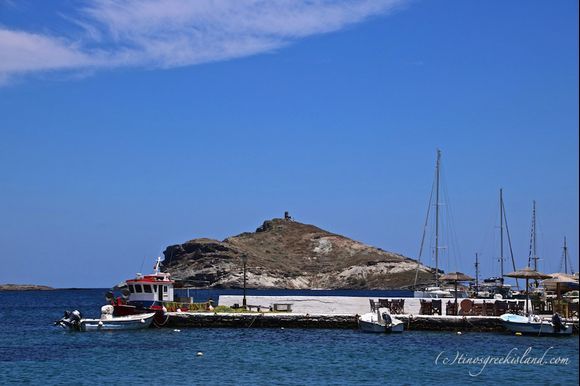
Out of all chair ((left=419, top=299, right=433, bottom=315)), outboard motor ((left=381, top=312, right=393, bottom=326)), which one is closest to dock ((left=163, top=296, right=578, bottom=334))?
chair ((left=419, top=299, right=433, bottom=315))

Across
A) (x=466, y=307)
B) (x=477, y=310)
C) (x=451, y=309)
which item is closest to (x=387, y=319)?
(x=451, y=309)

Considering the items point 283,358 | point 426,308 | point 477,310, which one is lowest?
point 283,358

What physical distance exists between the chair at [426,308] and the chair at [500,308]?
4.26 m

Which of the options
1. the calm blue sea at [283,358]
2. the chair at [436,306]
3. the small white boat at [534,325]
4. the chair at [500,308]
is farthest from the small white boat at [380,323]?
the chair at [500,308]

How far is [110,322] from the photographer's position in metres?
56.1

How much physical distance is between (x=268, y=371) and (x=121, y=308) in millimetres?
24324

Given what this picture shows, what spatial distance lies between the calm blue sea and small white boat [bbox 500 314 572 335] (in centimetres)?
103

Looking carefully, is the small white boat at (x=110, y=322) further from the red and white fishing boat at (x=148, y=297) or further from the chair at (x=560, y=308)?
the chair at (x=560, y=308)

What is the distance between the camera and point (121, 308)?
57.8 meters

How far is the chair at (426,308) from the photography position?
2169 inches

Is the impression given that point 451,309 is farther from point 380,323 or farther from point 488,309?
point 380,323

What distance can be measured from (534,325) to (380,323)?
9364mm

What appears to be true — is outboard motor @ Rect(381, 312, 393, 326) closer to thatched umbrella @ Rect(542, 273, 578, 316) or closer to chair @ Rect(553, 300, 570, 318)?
chair @ Rect(553, 300, 570, 318)

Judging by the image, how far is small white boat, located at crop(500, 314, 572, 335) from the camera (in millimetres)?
48125
